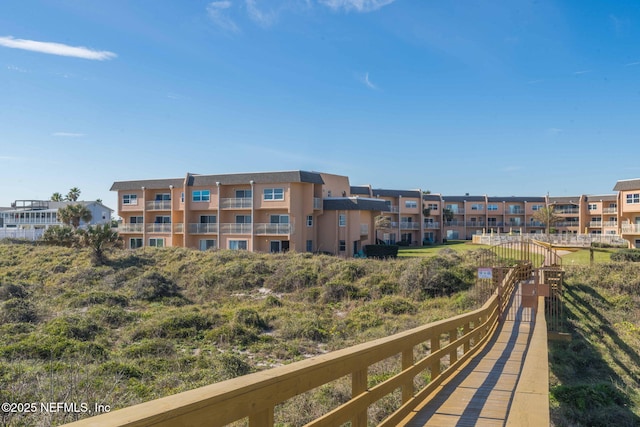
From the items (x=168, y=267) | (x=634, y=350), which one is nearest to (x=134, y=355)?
(x=634, y=350)

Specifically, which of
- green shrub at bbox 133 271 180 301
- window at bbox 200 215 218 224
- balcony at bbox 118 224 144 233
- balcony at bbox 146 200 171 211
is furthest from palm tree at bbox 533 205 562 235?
green shrub at bbox 133 271 180 301

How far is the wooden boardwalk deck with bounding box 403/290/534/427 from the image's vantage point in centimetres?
502

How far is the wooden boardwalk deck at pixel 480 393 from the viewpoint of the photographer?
502cm

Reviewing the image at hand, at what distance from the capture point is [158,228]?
46281mm

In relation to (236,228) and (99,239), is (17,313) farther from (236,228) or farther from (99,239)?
(236,228)

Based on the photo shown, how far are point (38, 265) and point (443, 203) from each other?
2393 inches

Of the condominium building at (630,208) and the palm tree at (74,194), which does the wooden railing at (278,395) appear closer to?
the condominium building at (630,208)

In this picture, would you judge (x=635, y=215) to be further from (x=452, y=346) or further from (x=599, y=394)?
(x=452, y=346)

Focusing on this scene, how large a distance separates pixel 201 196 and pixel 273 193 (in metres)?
8.23

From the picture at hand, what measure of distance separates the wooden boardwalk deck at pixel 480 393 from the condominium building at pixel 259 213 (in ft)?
100

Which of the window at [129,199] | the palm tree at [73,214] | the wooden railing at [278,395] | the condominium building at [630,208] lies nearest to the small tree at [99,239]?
the window at [129,199]

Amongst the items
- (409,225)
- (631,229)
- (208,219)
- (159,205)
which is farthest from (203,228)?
(631,229)

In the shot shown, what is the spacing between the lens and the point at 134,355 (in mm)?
14094

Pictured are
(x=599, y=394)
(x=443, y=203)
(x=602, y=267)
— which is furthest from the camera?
(x=443, y=203)
